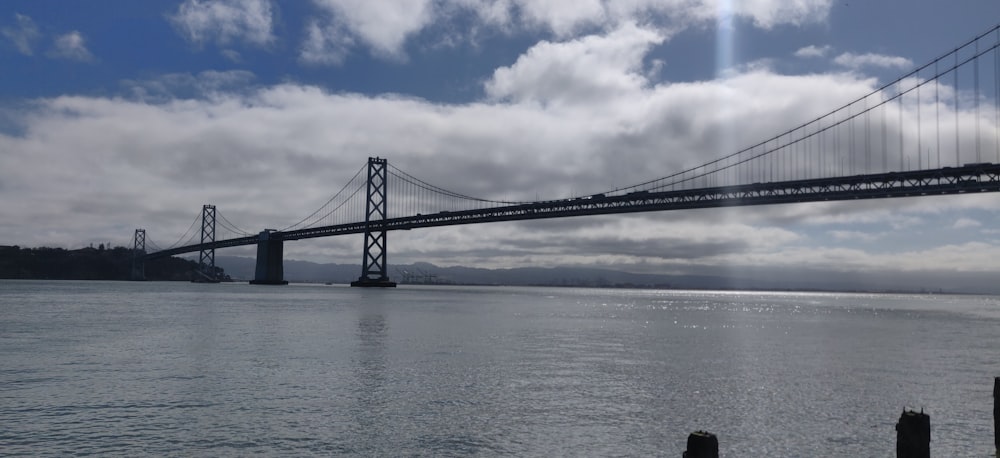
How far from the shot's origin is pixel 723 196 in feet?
234

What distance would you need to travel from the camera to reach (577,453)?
35.8 ft

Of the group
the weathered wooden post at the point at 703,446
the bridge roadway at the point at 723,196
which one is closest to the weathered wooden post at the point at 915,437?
the weathered wooden post at the point at 703,446

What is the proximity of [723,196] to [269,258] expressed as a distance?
73726mm

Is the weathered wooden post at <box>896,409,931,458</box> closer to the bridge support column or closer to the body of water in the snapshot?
the body of water

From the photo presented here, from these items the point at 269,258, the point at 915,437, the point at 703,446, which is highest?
the point at 269,258

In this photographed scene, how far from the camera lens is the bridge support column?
366 feet

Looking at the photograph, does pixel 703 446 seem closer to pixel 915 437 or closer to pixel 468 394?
pixel 915 437

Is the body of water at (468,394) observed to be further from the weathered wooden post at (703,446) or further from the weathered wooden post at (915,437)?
the weathered wooden post at (703,446)

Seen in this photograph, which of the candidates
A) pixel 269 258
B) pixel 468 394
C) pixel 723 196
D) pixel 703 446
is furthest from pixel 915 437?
pixel 269 258

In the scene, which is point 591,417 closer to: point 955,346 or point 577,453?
point 577,453

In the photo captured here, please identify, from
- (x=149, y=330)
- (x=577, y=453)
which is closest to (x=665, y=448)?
(x=577, y=453)

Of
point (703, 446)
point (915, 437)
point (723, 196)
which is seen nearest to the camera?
point (703, 446)

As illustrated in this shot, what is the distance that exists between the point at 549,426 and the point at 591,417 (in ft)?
3.69

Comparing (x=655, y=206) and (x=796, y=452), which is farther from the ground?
(x=655, y=206)
